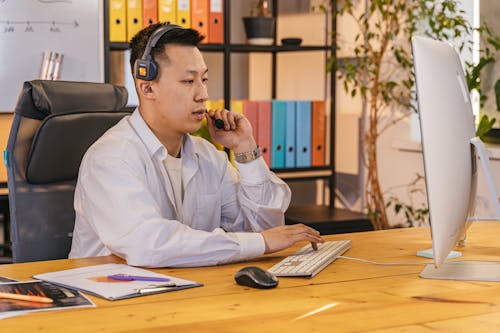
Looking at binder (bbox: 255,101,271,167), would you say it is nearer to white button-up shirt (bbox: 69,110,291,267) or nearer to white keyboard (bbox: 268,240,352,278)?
white button-up shirt (bbox: 69,110,291,267)

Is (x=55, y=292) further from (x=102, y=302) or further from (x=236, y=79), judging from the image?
(x=236, y=79)

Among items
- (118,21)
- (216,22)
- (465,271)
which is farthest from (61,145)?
(216,22)

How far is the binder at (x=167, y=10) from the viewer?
149 inches

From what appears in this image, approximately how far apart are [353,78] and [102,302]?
2739 mm

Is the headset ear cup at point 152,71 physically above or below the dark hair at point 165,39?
below

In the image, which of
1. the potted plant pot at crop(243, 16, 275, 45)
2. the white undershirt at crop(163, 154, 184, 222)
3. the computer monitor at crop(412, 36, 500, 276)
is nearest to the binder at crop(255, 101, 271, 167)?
the potted plant pot at crop(243, 16, 275, 45)

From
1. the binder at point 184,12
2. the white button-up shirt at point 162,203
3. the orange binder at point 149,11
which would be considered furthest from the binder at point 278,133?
the white button-up shirt at point 162,203

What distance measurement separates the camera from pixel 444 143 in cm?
144

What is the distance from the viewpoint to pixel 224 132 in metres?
2.26

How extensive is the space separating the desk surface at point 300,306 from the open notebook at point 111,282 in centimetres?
2

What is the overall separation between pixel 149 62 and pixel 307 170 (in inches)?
87.7

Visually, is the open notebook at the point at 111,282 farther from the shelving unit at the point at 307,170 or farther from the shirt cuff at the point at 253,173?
the shelving unit at the point at 307,170

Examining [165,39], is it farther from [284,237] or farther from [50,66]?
[50,66]

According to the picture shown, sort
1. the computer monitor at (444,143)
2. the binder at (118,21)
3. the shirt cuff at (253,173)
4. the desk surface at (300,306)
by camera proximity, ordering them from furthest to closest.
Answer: the binder at (118,21)
the shirt cuff at (253,173)
the computer monitor at (444,143)
the desk surface at (300,306)
